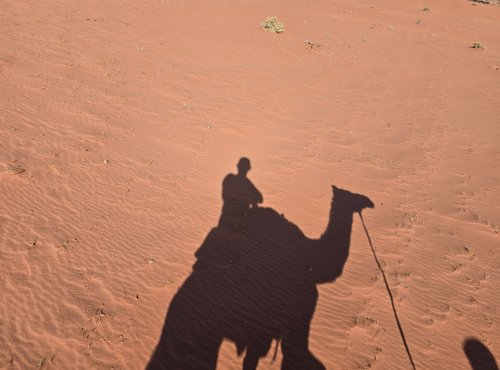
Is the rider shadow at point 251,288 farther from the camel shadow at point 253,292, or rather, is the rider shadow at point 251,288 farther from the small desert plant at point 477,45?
the small desert plant at point 477,45

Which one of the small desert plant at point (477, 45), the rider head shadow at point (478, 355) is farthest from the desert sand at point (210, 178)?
the small desert plant at point (477, 45)

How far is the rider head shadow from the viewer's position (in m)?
4.09

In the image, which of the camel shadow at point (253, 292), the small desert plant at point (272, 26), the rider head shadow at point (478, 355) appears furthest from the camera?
the small desert plant at point (272, 26)

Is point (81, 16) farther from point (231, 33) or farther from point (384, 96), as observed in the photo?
point (384, 96)

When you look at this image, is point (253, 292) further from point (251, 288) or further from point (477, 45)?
point (477, 45)

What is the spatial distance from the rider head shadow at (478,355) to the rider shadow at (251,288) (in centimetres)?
178

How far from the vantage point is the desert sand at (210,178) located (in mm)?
4203

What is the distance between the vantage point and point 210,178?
6.81m

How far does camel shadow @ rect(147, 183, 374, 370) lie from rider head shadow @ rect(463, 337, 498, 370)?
70.1 inches

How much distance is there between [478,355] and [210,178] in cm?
496

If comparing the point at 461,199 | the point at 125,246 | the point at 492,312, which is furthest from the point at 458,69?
the point at 125,246

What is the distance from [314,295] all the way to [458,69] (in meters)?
15.1

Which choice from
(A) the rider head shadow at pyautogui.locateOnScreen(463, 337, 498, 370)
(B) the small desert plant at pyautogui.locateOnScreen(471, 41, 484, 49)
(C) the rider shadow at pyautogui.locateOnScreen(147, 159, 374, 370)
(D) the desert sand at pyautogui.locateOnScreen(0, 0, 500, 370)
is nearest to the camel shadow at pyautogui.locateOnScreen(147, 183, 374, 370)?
(C) the rider shadow at pyautogui.locateOnScreen(147, 159, 374, 370)

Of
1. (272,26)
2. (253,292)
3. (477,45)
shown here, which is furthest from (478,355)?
(477,45)
